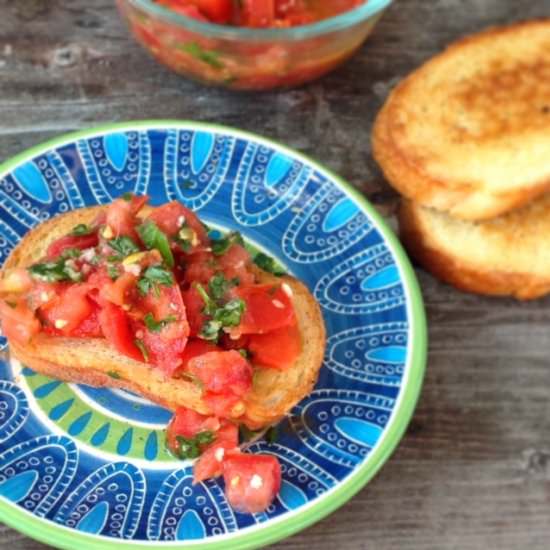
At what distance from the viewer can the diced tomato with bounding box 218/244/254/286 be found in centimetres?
215

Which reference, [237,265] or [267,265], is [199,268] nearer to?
A: [237,265]

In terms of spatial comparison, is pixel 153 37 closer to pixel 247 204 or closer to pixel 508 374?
pixel 247 204

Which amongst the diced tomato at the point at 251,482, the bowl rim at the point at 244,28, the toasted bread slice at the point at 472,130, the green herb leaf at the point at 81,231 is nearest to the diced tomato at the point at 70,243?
the green herb leaf at the point at 81,231

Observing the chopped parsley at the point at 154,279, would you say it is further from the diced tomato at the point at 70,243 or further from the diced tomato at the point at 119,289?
the diced tomato at the point at 70,243

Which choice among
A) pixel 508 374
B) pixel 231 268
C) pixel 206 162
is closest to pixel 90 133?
pixel 206 162

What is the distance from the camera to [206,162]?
264 cm

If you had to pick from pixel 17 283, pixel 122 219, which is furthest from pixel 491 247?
pixel 17 283

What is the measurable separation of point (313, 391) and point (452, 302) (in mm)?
729

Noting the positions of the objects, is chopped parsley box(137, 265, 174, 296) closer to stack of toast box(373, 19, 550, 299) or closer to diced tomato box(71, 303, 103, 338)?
diced tomato box(71, 303, 103, 338)

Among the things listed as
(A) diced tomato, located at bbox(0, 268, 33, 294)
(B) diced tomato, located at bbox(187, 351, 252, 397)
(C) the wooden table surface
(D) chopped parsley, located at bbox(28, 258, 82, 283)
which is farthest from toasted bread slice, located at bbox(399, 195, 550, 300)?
(A) diced tomato, located at bbox(0, 268, 33, 294)

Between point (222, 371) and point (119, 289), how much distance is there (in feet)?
1.11

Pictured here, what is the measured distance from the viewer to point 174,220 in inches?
85.5

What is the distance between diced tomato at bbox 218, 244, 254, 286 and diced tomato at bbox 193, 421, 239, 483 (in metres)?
0.39

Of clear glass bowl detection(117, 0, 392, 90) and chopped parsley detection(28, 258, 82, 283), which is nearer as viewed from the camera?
chopped parsley detection(28, 258, 82, 283)
